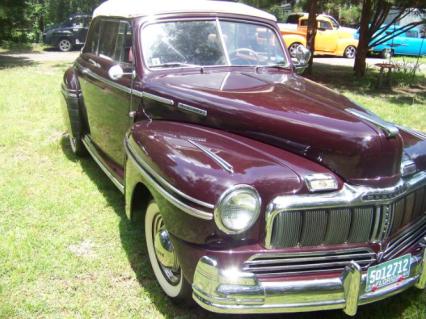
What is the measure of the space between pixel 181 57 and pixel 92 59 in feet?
5.21

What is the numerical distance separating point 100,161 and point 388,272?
118 inches

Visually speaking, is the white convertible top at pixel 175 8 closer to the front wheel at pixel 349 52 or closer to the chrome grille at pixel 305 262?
the chrome grille at pixel 305 262

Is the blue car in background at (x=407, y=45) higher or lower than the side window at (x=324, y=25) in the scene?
lower

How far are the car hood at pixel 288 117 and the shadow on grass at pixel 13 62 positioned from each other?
→ 37.9 feet

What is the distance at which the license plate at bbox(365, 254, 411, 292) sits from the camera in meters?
2.58

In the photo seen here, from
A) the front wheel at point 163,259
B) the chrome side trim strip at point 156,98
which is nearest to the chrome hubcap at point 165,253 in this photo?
the front wheel at point 163,259

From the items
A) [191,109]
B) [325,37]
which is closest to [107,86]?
[191,109]

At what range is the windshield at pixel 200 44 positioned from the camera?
3.93 meters

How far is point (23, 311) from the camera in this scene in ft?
9.98

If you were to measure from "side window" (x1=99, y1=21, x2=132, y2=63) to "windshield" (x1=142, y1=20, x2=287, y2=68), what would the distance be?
0.28m

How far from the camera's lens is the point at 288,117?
2957 millimetres

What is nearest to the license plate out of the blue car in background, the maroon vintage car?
the maroon vintage car

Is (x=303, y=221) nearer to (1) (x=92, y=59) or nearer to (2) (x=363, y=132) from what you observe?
(2) (x=363, y=132)

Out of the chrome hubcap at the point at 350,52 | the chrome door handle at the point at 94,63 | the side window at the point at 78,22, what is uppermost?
the side window at the point at 78,22
